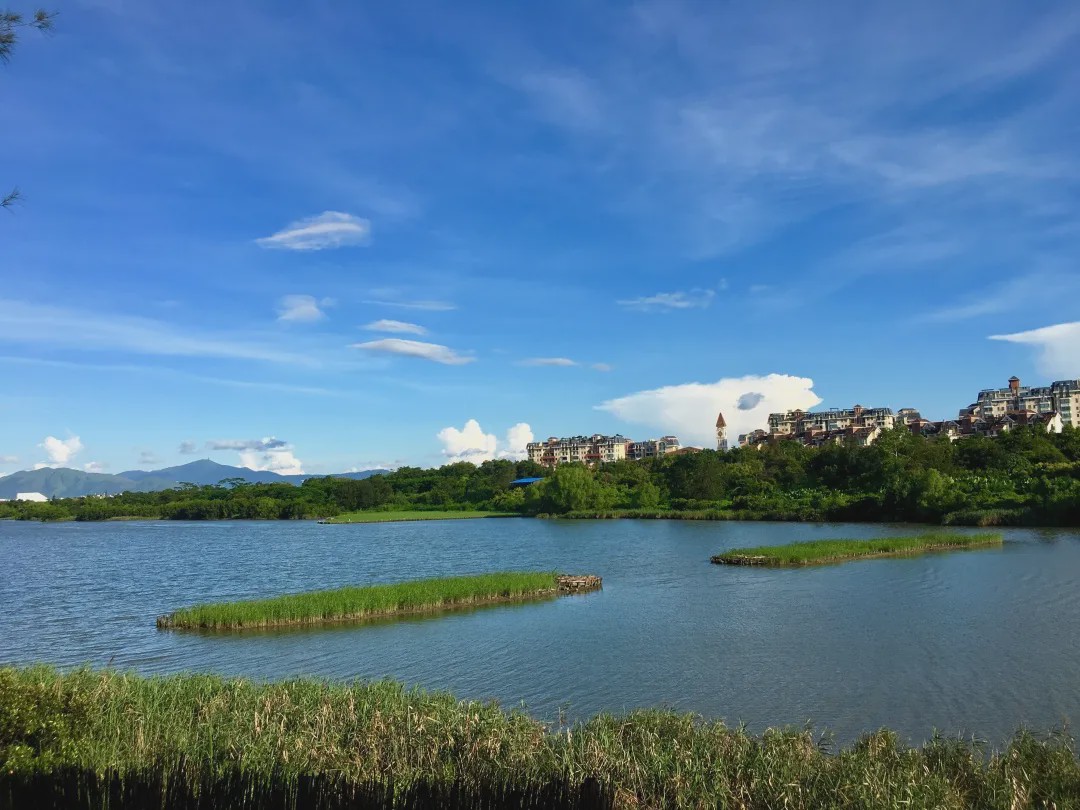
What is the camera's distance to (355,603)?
30.5 metres

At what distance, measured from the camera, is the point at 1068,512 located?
64938 millimetres

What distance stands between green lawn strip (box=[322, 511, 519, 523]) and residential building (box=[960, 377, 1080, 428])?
11069 cm

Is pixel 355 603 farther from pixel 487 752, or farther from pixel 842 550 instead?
pixel 842 550

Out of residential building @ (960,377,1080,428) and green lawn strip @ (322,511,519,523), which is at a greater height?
residential building @ (960,377,1080,428)

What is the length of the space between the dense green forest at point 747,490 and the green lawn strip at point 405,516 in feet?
22.9

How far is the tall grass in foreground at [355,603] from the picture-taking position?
28.7m

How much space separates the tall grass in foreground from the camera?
2872 cm

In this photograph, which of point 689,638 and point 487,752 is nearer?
point 487,752

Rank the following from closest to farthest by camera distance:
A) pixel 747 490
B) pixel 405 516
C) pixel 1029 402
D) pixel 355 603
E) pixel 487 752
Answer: pixel 487 752, pixel 355 603, pixel 747 490, pixel 405 516, pixel 1029 402

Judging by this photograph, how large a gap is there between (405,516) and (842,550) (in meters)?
82.5

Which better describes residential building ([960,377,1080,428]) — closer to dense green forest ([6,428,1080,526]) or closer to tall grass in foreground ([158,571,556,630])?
Result: dense green forest ([6,428,1080,526])

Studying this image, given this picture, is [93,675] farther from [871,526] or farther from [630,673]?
[871,526]

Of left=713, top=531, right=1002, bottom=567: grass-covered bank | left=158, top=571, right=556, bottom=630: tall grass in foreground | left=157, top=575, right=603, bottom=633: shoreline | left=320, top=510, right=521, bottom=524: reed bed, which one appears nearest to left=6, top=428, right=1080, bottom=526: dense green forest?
left=320, top=510, right=521, bottom=524: reed bed

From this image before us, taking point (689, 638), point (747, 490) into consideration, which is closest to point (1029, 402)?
point (747, 490)
